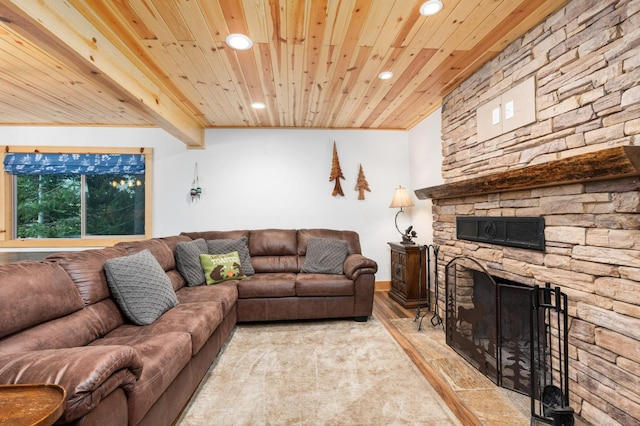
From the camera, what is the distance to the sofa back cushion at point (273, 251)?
147 inches

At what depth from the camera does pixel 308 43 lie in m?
2.20

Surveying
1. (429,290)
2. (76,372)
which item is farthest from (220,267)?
(429,290)

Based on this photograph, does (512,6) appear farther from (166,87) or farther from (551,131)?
(166,87)

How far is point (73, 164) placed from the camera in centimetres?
407

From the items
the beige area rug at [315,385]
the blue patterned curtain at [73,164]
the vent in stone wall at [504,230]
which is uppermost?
the blue patterned curtain at [73,164]

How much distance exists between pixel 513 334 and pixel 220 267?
8.98 feet

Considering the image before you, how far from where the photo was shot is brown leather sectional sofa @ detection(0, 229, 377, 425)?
42.5 inches

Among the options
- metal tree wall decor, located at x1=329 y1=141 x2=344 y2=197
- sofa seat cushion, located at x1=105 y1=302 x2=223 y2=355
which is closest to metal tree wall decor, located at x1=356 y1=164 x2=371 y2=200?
metal tree wall decor, located at x1=329 y1=141 x2=344 y2=197

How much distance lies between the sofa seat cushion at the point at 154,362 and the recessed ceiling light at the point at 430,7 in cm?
246

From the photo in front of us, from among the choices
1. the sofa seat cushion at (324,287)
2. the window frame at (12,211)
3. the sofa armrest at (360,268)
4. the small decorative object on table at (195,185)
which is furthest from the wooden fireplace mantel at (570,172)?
the window frame at (12,211)

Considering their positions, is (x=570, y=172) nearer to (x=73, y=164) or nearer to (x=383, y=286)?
(x=383, y=286)

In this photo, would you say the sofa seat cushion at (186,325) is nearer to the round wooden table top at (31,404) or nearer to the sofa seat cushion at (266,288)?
the sofa seat cushion at (266,288)

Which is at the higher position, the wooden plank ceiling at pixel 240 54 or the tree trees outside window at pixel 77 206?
the wooden plank ceiling at pixel 240 54

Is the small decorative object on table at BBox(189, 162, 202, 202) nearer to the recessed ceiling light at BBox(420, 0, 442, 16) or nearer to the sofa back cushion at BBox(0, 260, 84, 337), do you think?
Result: the sofa back cushion at BBox(0, 260, 84, 337)
